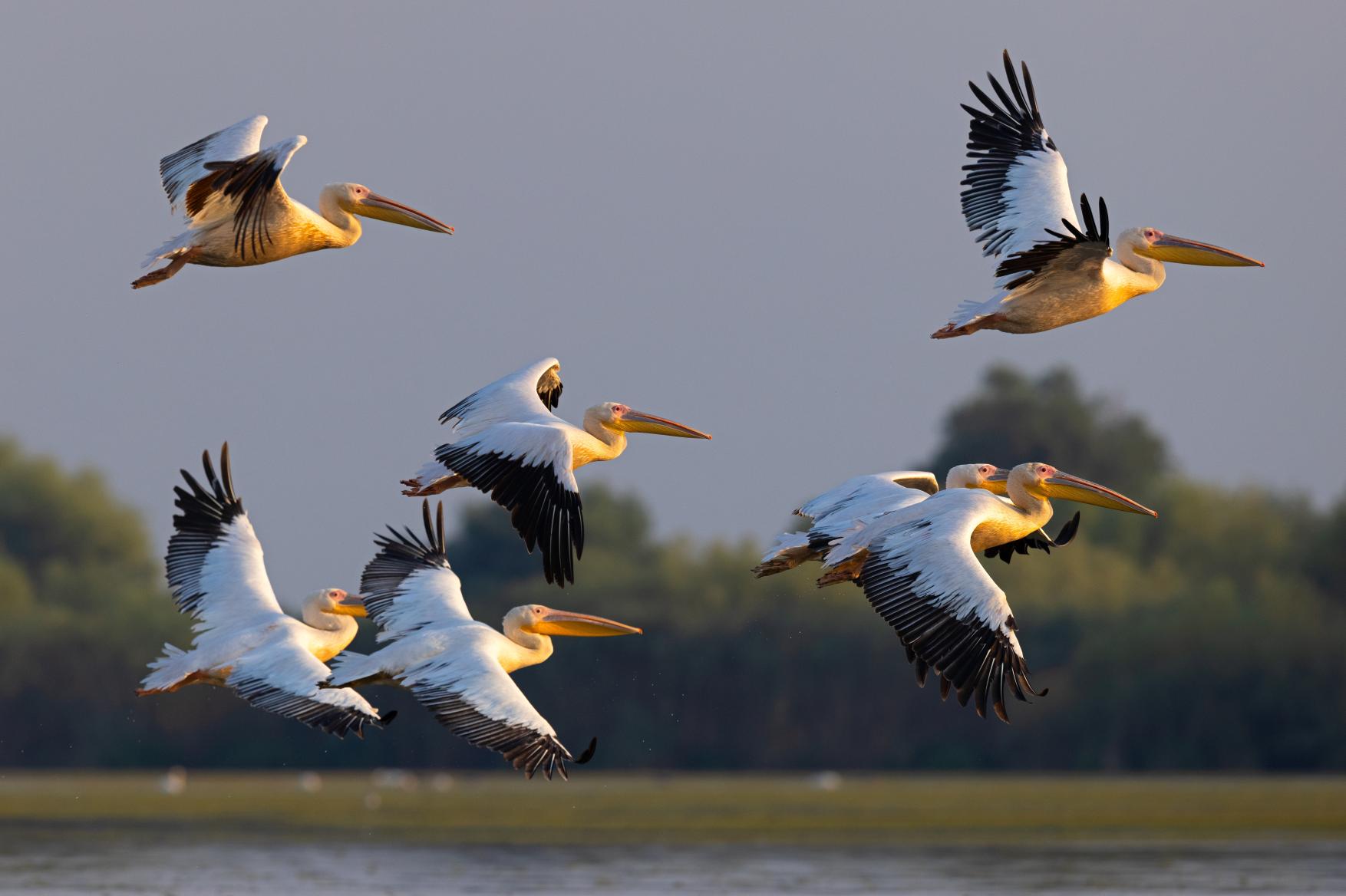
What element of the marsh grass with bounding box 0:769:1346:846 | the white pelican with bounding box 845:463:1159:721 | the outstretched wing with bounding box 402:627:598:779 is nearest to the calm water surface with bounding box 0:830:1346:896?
the marsh grass with bounding box 0:769:1346:846

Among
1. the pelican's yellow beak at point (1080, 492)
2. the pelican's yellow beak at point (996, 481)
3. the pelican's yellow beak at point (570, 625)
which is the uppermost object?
the pelican's yellow beak at point (996, 481)

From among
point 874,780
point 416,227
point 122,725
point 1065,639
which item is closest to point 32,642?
point 122,725

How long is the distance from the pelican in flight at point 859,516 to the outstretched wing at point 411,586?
1.53 m

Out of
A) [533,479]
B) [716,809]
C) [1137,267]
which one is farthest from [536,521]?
[716,809]

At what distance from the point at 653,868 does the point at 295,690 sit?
8949mm

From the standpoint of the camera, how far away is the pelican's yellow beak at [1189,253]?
11.1m

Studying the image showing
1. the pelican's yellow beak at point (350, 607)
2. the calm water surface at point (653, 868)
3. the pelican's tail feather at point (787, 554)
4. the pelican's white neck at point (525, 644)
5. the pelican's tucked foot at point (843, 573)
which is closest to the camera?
the pelican's tucked foot at point (843, 573)

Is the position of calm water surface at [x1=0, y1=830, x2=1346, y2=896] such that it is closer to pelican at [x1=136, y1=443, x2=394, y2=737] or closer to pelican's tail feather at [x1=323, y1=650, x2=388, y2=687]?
pelican at [x1=136, y1=443, x2=394, y2=737]

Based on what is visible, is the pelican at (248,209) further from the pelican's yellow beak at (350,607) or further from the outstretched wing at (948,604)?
the outstretched wing at (948,604)

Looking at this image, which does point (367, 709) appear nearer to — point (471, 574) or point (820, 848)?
point (820, 848)

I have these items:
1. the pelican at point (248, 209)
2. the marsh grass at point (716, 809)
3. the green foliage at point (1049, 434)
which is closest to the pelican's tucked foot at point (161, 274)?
the pelican at point (248, 209)

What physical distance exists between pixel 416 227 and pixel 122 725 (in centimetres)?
2905

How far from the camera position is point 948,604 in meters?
9.07

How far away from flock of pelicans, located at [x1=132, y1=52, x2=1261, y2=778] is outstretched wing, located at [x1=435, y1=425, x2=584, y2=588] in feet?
0.03
